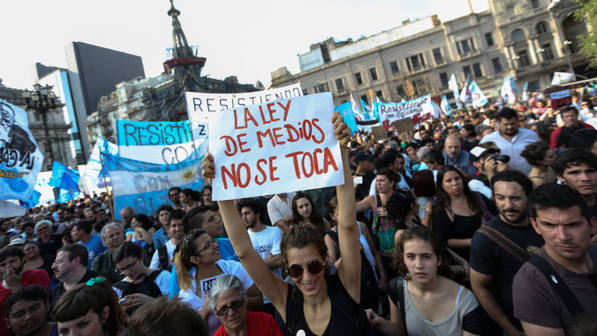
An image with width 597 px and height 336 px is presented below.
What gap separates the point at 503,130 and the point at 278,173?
→ 4503 mm

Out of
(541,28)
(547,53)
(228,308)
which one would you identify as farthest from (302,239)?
(541,28)

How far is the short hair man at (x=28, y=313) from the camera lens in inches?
103

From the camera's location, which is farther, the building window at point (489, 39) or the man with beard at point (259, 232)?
the building window at point (489, 39)

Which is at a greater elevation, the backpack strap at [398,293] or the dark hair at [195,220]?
the dark hair at [195,220]

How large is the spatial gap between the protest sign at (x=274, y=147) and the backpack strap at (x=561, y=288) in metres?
1.24

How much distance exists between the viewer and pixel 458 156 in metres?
5.80

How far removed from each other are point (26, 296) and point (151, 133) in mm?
7013

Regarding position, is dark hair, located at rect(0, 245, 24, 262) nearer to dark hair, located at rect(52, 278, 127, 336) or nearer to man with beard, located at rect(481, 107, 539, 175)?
dark hair, located at rect(52, 278, 127, 336)

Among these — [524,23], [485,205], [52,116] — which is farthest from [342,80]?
[485,205]

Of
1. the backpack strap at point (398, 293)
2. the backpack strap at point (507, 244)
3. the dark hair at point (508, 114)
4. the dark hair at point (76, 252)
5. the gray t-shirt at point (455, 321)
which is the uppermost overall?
the dark hair at point (508, 114)

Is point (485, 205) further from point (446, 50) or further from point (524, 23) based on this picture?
point (524, 23)

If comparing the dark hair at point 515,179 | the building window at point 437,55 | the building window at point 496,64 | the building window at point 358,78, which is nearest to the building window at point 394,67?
the building window at point 358,78

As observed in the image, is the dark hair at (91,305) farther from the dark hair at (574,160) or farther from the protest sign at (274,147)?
the dark hair at (574,160)

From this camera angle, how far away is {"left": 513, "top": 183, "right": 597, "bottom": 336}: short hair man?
1678mm
